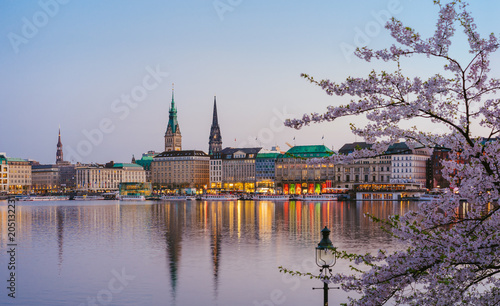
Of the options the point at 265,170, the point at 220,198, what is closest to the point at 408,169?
the point at 220,198

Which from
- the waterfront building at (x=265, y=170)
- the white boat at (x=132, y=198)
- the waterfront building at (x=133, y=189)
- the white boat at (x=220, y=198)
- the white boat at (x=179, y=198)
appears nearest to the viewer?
the white boat at (x=220, y=198)

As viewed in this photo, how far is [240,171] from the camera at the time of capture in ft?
641

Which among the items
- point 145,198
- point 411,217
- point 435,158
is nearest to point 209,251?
point 411,217

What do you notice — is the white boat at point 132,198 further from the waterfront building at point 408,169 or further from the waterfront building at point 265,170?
the waterfront building at point 408,169

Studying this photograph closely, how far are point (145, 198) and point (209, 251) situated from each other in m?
137

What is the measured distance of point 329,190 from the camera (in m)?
156

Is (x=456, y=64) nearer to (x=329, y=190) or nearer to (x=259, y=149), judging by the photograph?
(x=329, y=190)

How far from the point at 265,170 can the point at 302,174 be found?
16.1 meters

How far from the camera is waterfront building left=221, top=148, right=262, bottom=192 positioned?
19238cm

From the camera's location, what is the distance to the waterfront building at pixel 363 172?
15475cm

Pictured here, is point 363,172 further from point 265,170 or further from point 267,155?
point 267,155

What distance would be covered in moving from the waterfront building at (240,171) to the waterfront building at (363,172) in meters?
34.3

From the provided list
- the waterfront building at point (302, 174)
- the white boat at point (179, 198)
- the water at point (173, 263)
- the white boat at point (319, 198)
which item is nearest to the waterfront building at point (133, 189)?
the white boat at point (179, 198)

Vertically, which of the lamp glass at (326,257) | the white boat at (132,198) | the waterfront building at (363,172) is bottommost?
the white boat at (132,198)
